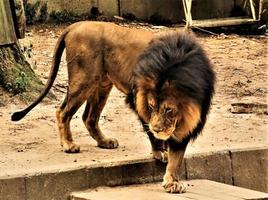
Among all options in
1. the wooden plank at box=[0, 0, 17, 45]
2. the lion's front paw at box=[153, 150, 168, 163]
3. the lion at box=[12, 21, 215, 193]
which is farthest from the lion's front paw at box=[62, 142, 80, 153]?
the wooden plank at box=[0, 0, 17, 45]

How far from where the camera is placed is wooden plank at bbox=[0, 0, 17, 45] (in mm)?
7160

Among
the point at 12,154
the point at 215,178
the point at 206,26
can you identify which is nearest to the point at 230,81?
the point at 206,26

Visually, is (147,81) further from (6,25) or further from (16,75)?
(16,75)

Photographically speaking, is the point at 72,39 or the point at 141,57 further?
the point at 72,39

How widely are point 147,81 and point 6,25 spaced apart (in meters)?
2.76

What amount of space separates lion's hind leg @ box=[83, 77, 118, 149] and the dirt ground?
78mm

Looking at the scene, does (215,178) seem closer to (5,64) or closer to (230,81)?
(5,64)

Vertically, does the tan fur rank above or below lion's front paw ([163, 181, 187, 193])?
Result: above

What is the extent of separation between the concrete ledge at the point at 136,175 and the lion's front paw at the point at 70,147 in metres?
0.43

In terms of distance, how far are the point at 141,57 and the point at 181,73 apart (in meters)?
0.38

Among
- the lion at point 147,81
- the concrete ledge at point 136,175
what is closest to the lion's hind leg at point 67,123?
the lion at point 147,81

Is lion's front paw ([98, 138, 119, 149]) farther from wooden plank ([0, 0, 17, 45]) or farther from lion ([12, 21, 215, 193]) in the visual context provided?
wooden plank ([0, 0, 17, 45])

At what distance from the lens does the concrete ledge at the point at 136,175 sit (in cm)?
514

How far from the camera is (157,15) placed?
11.7 m
